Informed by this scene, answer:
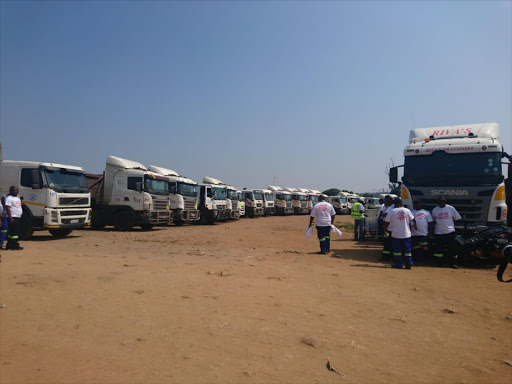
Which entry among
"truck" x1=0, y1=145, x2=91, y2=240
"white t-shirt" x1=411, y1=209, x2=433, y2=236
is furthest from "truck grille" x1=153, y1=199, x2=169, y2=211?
"white t-shirt" x1=411, y1=209, x2=433, y2=236

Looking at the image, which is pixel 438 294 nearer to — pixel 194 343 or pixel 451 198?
pixel 451 198

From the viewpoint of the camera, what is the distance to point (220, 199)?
22406 mm

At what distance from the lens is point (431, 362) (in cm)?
343

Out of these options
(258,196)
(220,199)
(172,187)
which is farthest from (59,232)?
(258,196)

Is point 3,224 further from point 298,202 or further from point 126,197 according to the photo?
point 298,202

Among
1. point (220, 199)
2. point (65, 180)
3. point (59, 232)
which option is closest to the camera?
point (65, 180)

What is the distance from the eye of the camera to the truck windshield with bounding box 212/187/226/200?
71.9ft

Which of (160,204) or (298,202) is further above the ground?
(298,202)

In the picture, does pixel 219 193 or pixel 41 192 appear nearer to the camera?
pixel 41 192

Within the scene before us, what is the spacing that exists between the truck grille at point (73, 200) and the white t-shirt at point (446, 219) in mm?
11659

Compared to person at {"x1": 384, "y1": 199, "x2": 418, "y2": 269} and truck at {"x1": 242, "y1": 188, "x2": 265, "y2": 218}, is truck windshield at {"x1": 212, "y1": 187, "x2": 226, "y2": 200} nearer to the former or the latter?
truck at {"x1": 242, "y1": 188, "x2": 265, "y2": 218}

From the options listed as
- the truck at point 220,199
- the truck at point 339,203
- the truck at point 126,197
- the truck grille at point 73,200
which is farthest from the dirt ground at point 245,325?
the truck at point 339,203

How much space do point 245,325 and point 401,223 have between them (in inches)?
219

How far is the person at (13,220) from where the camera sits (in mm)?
9484
